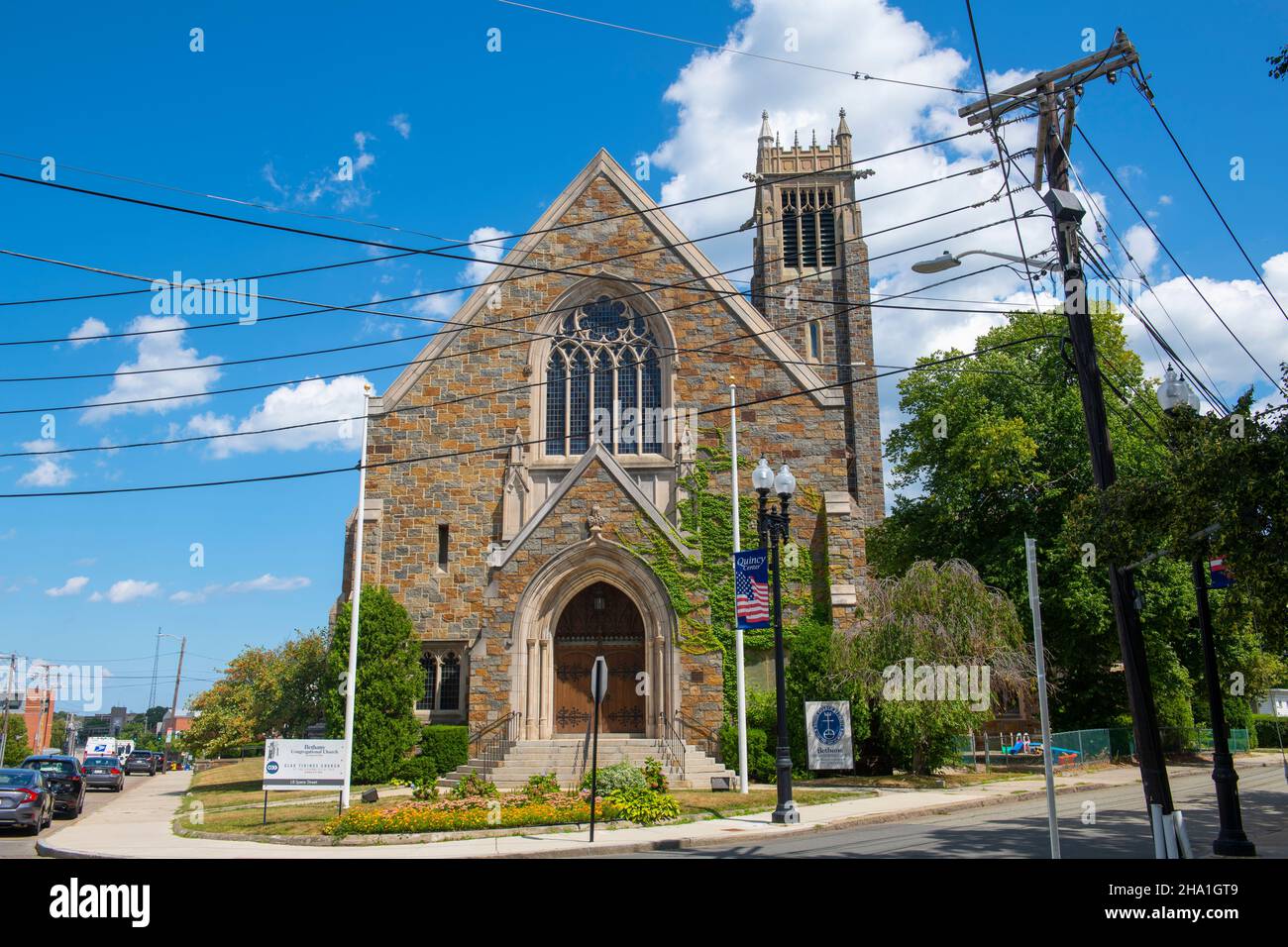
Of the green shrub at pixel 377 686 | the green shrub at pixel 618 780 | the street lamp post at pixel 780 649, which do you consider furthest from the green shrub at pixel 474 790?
the green shrub at pixel 377 686

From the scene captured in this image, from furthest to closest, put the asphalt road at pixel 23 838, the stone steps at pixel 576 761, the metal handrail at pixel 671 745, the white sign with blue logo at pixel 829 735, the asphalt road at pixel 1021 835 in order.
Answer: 1. the metal handrail at pixel 671 745
2. the stone steps at pixel 576 761
3. the white sign with blue logo at pixel 829 735
4. the asphalt road at pixel 23 838
5. the asphalt road at pixel 1021 835

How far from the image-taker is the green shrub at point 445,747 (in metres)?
24.2

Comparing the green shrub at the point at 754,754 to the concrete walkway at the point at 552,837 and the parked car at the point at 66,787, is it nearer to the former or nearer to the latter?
the concrete walkway at the point at 552,837

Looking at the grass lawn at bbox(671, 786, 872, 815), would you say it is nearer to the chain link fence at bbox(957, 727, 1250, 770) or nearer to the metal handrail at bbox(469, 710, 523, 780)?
the metal handrail at bbox(469, 710, 523, 780)

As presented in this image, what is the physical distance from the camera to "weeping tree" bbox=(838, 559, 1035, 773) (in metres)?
21.5

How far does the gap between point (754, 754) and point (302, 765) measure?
9.95 metres

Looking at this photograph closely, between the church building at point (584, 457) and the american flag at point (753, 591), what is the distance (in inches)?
173

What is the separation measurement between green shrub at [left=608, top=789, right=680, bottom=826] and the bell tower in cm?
2657

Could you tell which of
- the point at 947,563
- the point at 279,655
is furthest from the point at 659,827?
the point at 279,655

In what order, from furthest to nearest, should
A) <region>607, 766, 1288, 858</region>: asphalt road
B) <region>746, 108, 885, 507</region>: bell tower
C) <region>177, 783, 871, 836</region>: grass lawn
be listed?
<region>746, 108, 885, 507</region>: bell tower < <region>177, 783, 871, 836</region>: grass lawn < <region>607, 766, 1288, 858</region>: asphalt road

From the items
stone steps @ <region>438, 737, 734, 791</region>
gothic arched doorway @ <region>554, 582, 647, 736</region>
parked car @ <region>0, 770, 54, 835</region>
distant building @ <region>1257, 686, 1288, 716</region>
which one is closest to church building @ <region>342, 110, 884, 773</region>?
gothic arched doorway @ <region>554, 582, 647, 736</region>

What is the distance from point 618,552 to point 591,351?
6.38m
